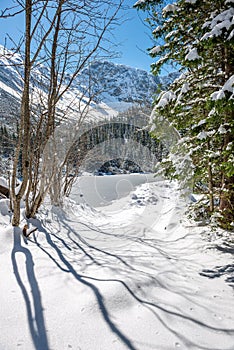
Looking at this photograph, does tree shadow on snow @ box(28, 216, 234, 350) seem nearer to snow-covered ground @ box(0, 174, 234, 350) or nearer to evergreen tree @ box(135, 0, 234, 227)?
snow-covered ground @ box(0, 174, 234, 350)

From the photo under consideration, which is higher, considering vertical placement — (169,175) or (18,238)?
(169,175)

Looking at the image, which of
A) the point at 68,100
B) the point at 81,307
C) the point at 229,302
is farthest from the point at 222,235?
the point at 68,100

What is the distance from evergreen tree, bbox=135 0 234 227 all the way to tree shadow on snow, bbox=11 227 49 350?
288 centimetres

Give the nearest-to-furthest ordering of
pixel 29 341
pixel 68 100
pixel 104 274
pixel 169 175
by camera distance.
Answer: pixel 29 341, pixel 104 274, pixel 169 175, pixel 68 100

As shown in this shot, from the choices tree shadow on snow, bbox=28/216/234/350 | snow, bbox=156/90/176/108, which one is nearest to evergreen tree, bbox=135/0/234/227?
snow, bbox=156/90/176/108

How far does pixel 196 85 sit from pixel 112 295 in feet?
12.8

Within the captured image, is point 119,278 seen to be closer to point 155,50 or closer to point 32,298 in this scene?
point 32,298

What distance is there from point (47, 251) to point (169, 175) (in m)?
2.92

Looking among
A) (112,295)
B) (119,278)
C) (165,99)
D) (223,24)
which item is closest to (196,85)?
(165,99)

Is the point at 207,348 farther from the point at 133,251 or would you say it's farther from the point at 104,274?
the point at 133,251

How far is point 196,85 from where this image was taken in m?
4.21

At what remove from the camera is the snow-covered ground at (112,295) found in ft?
4.96

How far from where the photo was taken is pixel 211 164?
4.03 m

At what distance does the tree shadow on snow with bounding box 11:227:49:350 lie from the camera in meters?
1.48
